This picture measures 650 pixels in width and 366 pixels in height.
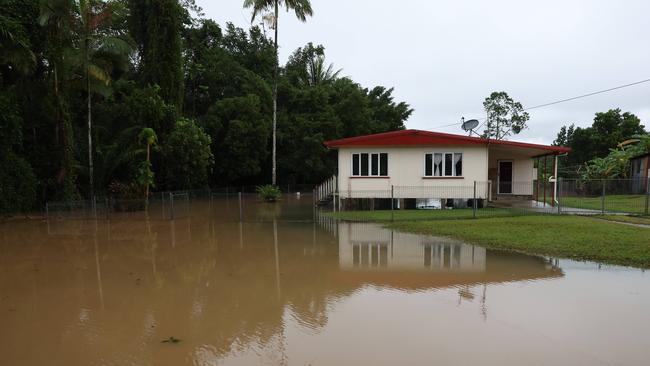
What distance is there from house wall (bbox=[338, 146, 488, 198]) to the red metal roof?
394 mm

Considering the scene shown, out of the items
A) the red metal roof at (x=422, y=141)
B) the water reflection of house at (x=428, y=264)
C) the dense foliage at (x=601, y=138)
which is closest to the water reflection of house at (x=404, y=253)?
the water reflection of house at (x=428, y=264)

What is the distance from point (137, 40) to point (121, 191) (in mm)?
13713

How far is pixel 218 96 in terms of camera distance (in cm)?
3872

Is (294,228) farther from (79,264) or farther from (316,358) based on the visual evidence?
(316,358)

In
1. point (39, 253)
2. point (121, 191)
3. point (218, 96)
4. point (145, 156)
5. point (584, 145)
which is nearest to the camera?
point (39, 253)

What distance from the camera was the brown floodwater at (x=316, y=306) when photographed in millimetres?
5121

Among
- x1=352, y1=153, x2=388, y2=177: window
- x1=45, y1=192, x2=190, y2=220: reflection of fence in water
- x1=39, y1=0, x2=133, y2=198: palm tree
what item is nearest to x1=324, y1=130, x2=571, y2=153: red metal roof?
x1=352, y1=153, x2=388, y2=177: window

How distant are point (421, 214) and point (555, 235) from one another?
21.7ft

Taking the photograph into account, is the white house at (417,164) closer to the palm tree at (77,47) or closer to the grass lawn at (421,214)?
the grass lawn at (421,214)

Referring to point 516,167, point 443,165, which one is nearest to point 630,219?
point 443,165

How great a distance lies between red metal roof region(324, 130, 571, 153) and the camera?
19891mm

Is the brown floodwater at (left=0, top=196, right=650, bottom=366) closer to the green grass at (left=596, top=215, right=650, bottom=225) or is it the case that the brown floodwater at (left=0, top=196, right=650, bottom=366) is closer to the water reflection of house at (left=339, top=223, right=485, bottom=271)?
the water reflection of house at (left=339, top=223, right=485, bottom=271)

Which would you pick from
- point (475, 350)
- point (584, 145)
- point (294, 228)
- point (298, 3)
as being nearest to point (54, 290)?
point (475, 350)

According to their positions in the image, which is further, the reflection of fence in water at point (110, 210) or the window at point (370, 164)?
the window at point (370, 164)
